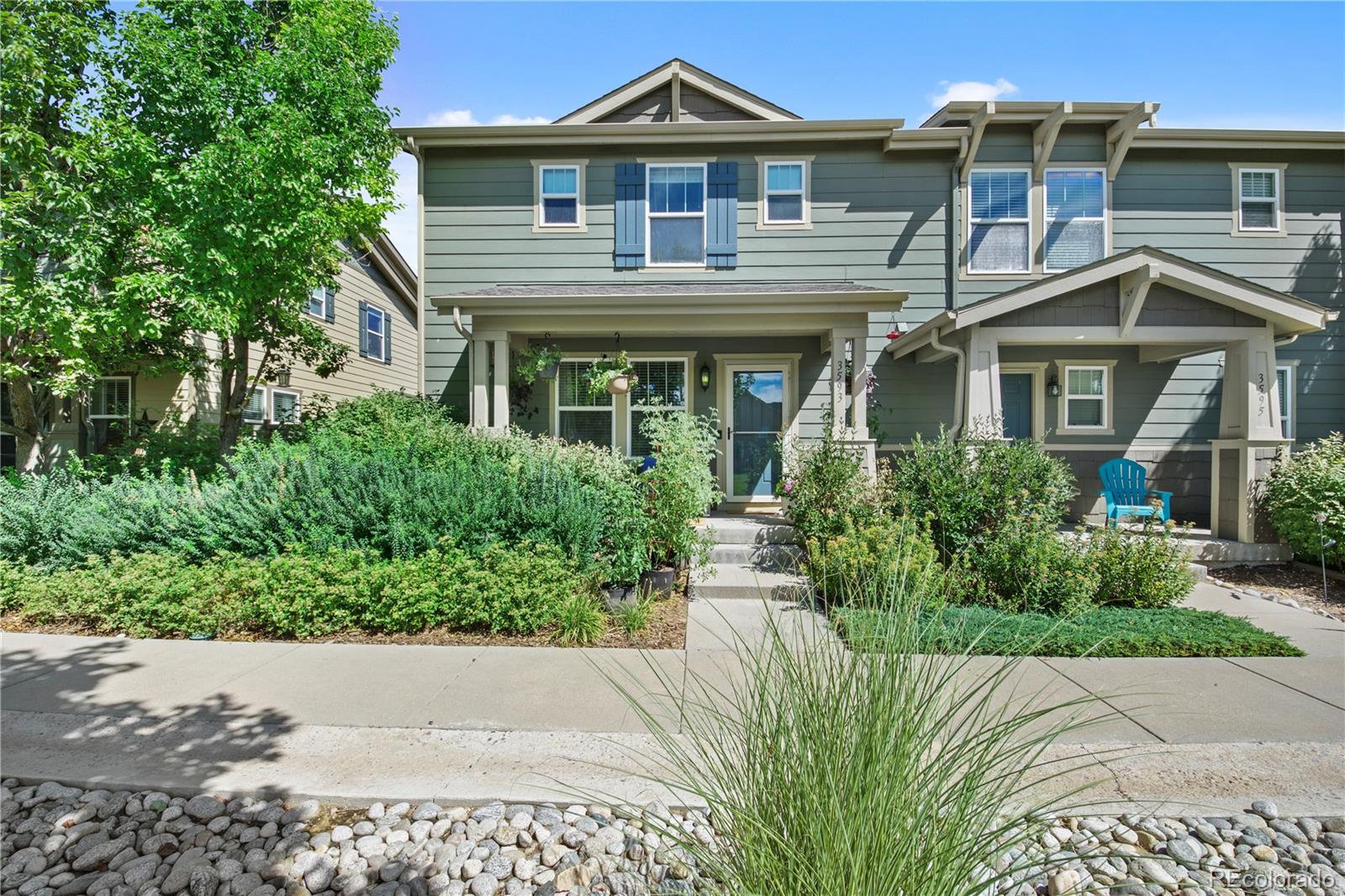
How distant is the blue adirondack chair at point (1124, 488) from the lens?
27.2ft

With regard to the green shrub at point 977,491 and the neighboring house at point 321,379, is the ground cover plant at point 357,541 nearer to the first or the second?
the green shrub at point 977,491

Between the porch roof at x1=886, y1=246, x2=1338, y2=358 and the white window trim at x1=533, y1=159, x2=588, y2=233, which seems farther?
the white window trim at x1=533, y1=159, x2=588, y2=233

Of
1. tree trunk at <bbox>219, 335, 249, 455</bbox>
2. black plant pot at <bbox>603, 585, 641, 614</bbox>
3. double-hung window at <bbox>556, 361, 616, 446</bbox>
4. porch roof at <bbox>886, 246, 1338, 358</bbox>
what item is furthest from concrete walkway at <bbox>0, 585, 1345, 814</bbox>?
double-hung window at <bbox>556, 361, 616, 446</bbox>

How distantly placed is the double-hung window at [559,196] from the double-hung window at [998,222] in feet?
20.0

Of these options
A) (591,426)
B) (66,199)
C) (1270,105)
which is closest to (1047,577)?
(591,426)

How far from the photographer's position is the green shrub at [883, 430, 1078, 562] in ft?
18.8

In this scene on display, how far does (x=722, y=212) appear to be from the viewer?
927 cm

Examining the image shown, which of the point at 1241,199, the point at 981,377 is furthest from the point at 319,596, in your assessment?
the point at 1241,199

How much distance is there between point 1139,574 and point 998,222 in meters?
6.05

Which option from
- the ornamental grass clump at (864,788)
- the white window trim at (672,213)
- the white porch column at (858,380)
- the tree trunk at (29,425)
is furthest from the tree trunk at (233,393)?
the ornamental grass clump at (864,788)

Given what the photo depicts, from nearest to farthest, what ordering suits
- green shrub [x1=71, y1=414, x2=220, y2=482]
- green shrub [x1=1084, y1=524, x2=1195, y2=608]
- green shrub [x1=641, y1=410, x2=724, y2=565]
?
1. green shrub [x1=1084, y1=524, x2=1195, y2=608]
2. green shrub [x1=641, y1=410, x2=724, y2=565]
3. green shrub [x1=71, y1=414, x2=220, y2=482]

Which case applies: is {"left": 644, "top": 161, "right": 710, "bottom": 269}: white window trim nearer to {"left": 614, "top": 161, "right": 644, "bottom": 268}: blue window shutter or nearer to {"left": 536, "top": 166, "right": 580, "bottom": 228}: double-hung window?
{"left": 614, "top": 161, "right": 644, "bottom": 268}: blue window shutter

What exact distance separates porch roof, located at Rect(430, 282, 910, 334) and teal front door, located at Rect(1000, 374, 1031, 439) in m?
3.10

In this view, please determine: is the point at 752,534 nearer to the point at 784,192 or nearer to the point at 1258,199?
the point at 784,192
